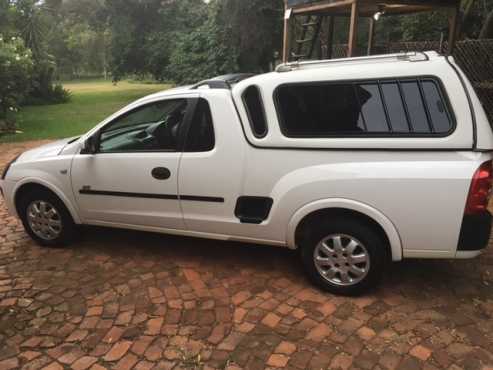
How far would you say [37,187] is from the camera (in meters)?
4.40

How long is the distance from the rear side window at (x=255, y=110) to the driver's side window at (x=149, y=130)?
62 cm

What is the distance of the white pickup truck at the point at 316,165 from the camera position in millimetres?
2996

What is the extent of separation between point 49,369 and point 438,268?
3.27 metres

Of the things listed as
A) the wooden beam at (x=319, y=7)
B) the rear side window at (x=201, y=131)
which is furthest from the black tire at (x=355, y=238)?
the wooden beam at (x=319, y=7)

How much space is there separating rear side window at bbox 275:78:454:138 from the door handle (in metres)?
1.11

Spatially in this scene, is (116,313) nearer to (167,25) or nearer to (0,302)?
(0,302)

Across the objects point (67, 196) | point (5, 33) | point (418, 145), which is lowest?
point (67, 196)

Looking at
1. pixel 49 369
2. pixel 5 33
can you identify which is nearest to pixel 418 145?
pixel 49 369

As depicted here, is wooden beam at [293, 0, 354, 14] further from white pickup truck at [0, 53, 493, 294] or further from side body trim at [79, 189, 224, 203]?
side body trim at [79, 189, 224, 203]

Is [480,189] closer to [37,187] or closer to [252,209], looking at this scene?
[252,209]

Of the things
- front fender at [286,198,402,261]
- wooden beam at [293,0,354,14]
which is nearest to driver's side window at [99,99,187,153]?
front fender at [286,198,402,261]

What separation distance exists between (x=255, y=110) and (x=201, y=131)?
0.52 m

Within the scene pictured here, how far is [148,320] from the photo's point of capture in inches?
129

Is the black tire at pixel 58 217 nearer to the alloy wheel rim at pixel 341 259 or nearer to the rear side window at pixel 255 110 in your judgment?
the rear side window at pixel 255 110
